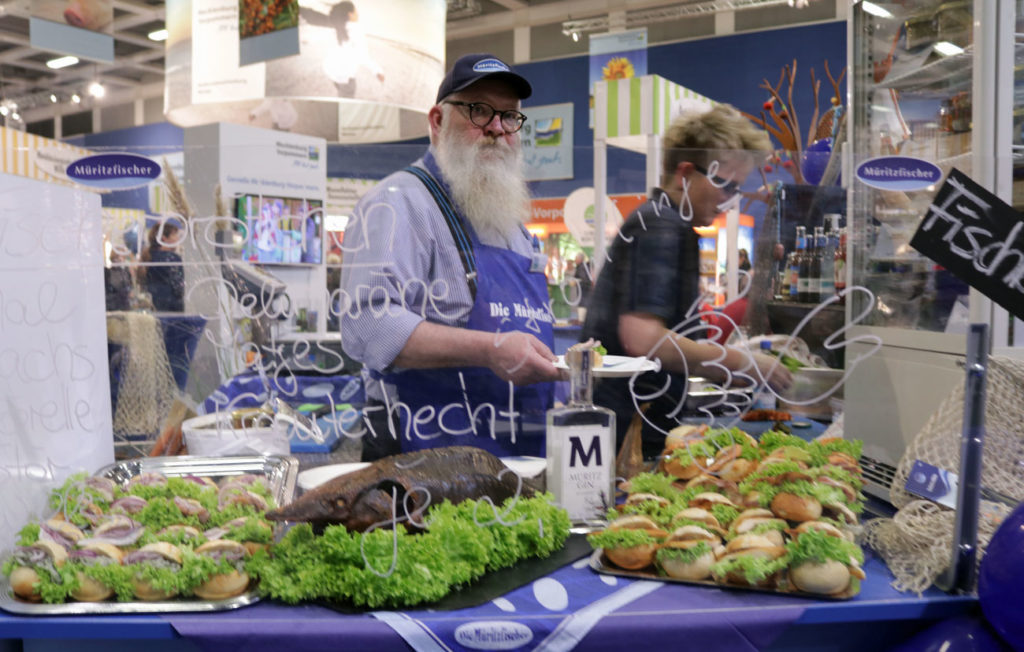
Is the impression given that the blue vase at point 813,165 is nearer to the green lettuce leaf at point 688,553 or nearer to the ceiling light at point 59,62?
the green lettuce leaf at point 688,553

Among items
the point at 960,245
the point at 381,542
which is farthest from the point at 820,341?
the point at 381,542

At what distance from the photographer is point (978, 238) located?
126 cm

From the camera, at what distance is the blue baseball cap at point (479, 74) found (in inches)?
55.9

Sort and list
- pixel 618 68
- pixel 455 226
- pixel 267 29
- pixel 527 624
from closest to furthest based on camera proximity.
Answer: pixel 527 624 → pixel 455 226 → pixel 267 29 → pixel 618 68

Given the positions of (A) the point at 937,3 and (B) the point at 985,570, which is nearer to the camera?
(B) the point at 985,570

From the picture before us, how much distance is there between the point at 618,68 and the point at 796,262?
715 cm

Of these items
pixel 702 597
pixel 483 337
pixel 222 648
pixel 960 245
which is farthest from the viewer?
pixel 483 337

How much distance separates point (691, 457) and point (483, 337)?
441mm

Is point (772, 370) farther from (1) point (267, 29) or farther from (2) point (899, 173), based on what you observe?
(1) point (267, 29)

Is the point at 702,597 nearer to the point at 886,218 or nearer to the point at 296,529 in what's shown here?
the point at 296,529

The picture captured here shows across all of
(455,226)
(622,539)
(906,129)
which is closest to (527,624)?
(622,539)

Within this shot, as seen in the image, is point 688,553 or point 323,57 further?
point 323,57

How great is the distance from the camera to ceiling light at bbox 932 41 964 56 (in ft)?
5.72

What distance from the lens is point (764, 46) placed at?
378 inches
